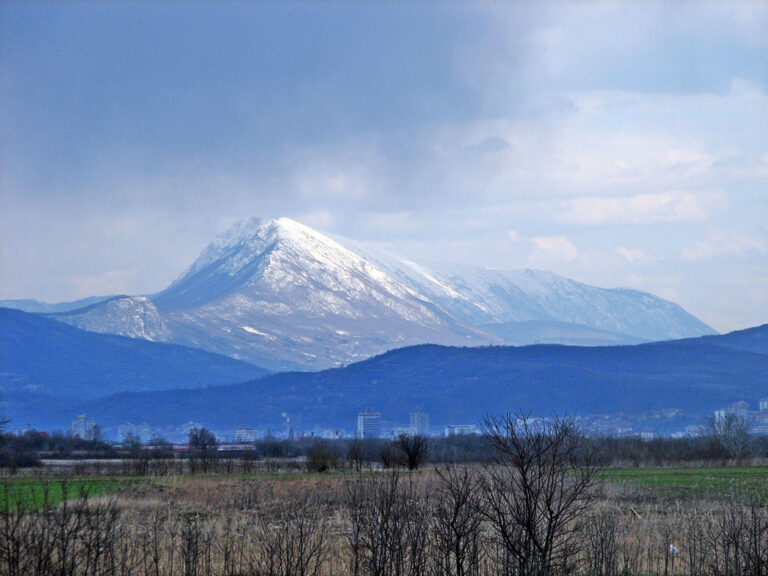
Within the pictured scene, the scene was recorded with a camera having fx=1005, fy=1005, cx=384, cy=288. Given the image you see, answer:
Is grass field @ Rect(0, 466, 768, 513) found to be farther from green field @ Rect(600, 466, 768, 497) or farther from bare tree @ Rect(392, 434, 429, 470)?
bare tree @ Rect(392, 434, 429, 470)

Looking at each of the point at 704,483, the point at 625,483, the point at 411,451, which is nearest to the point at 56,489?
the point at 411,451

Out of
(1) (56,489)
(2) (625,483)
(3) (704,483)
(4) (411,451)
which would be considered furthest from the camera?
(4) (411,451)

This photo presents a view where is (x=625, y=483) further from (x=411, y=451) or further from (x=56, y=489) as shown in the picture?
(x=56, y=489)

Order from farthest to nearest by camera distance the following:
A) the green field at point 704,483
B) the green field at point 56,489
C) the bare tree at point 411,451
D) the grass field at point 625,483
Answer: the bare tree at point 411,451 < the green field at point 704,483 < the grass field at point 625,483 < the green field at point 56,489

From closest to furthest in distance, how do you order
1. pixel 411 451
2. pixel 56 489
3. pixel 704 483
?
pixel 56 489, pixel 704 483, pixel 411 451

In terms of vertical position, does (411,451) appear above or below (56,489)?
above

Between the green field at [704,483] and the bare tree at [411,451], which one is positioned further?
the bare tree at [411,451]

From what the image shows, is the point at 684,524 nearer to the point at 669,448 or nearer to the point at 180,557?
the point at 180,557

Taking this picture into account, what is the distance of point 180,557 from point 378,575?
7.73 m

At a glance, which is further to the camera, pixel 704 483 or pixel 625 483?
pixel 704 483

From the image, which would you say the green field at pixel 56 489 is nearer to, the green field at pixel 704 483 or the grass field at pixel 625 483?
the grass field at pixel 625 483

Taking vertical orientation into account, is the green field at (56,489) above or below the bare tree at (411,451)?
below

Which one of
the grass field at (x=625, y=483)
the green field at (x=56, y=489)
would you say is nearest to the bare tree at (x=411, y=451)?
the grass field at (x=625, y=483)

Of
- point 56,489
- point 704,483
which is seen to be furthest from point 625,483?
point 56,489
